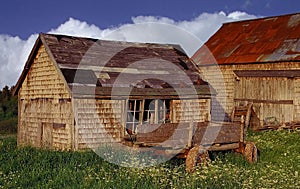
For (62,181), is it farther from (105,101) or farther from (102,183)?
(105,101)

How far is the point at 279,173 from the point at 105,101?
7.29 metres

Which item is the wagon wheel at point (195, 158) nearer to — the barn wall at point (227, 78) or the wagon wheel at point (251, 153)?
the wagon wheel at point (251, 153)

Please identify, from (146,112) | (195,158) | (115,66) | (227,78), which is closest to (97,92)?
(115,66)

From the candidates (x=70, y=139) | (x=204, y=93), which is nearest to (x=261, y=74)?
(x=204, y=93)

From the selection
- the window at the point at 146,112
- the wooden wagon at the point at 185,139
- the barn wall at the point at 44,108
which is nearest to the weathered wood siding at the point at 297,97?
the window at the point at 146,112

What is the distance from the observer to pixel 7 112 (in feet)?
130

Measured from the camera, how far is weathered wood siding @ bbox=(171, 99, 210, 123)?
19.2 metres

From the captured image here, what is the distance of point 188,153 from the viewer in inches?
521

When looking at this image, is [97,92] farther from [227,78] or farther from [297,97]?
[227,78]

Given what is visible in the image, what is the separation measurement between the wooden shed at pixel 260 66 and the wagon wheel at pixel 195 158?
9881 mm

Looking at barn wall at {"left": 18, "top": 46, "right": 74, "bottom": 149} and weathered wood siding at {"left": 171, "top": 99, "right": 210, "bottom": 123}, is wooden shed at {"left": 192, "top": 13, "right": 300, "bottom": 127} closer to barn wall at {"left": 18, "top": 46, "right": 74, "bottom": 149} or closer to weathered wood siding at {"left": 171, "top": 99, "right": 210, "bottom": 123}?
weathered wood siding at {"left": 171, "top": 99, "right": 210, "bottom": 123}

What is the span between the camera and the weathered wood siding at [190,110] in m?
19.2

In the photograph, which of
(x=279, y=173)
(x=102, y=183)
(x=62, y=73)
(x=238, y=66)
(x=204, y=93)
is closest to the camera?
(x=102, y=183)

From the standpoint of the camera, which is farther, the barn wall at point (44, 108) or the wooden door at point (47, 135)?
the wooden door at point (47, 135)
